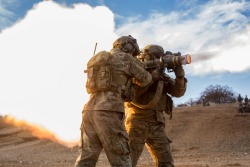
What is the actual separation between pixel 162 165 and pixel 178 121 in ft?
63.7

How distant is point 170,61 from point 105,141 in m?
2.35

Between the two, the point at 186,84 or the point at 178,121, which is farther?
the point at 178,121

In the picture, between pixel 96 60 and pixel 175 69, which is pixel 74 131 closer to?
pixel 175 69

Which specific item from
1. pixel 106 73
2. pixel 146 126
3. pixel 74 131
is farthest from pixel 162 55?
pixel 74 131

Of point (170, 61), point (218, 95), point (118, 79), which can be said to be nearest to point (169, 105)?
point (170, 61)

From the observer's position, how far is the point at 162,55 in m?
8.39

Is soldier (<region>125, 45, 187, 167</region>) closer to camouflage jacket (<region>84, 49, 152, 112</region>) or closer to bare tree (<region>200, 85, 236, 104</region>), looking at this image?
camouflage jacket (<region>84, 49, 152, 112</region>)

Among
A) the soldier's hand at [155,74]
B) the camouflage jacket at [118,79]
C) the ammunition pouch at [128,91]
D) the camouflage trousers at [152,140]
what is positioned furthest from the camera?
the soldier's hand at [155,74]

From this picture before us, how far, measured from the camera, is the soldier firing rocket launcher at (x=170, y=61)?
7.80 metres

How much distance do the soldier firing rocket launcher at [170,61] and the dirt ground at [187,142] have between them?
300 inches

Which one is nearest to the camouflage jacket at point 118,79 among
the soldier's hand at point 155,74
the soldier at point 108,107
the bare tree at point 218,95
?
the soldier at point 108,107

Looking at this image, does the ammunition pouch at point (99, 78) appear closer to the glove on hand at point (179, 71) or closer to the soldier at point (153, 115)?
the soldier at point (153, 115)

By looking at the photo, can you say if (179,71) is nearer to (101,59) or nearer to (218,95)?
(101,59)

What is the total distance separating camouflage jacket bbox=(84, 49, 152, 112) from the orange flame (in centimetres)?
1571
